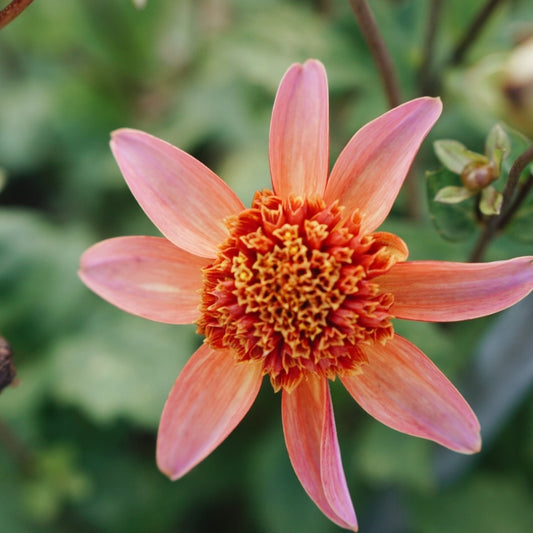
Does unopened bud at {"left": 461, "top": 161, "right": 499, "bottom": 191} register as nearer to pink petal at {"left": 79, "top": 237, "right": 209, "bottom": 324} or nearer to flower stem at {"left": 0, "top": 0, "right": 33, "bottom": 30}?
pink petal at {"left": 79, "top": 237, "right": 209, "bottom": 324}

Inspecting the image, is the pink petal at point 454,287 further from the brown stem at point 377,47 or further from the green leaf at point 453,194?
the brown stem at point 377,47

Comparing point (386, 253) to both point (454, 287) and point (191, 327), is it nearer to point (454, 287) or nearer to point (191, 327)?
point (454, 287)

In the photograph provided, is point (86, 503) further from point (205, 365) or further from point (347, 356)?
point (347, 356)

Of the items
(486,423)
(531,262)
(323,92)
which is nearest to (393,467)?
(486,423)

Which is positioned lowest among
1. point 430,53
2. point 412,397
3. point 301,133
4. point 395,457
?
point 395,457

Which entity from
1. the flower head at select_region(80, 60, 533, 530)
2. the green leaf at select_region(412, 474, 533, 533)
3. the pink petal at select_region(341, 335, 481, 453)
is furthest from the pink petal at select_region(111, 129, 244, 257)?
the green leaf at select_region(412, 474, 533, 533)

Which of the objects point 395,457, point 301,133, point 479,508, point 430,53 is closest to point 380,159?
point 301,133

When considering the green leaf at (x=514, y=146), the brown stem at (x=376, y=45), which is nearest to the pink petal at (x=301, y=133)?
the brown stem at (x=376, y=45)
